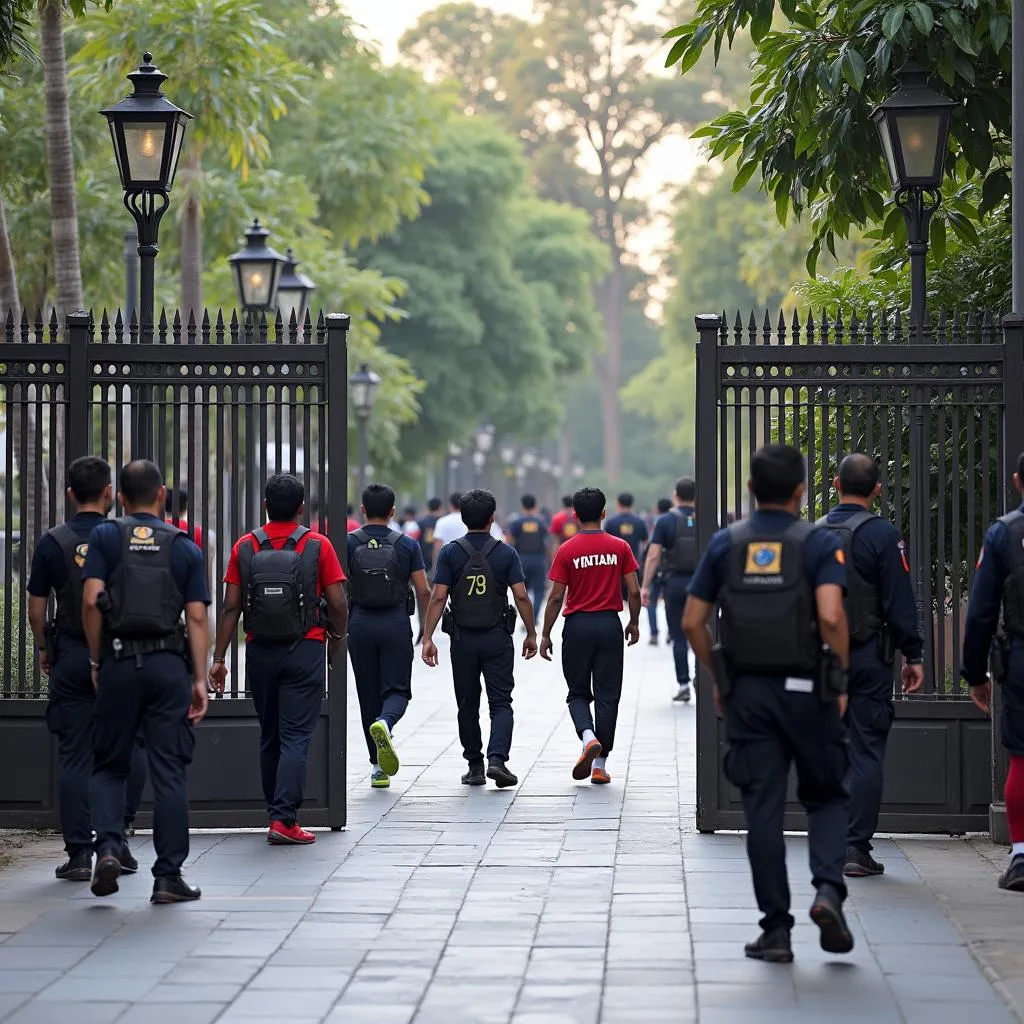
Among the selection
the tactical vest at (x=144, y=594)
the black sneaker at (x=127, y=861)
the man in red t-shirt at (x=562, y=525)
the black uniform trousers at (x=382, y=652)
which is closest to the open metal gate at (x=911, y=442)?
the black uniform trousers at (x=382, y=652)

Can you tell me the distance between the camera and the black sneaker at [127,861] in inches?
352

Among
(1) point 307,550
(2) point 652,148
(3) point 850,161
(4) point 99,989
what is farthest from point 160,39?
(2) point 652,148

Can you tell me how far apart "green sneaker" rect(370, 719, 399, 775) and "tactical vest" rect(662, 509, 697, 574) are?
271 inches

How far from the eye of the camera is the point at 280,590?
10.0 m

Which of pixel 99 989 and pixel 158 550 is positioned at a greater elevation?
pixel 158 550

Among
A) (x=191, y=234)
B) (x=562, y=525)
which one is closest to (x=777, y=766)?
(x=191, y=234)

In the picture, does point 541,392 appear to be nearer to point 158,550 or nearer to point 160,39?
point 160,39

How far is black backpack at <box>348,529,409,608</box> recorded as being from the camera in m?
12.5

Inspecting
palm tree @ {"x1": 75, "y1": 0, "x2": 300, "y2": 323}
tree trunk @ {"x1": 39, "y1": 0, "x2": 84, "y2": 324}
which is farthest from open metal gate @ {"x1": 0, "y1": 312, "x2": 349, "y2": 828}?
palm tree @ {"x1": 75, "y1": 0, "x2": 300, "y2": 323}

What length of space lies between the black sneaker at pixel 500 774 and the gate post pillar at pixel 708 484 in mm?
2108

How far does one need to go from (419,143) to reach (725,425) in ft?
78.2

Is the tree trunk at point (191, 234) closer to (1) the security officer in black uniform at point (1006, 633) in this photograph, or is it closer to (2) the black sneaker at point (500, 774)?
(2) the black sneaker at point (500, 774)

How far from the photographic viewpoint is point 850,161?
39.4 ft

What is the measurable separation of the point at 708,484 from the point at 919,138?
226 centimetres
